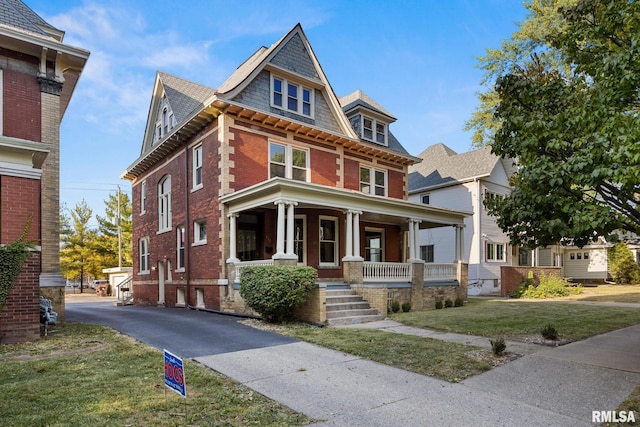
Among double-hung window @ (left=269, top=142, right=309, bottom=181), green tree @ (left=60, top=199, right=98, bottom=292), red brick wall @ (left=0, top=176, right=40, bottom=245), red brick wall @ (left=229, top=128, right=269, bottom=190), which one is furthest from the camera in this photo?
green tree @ (left=60, top=199, right=98, bottom=292)

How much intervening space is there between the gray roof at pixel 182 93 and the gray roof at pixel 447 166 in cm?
1608

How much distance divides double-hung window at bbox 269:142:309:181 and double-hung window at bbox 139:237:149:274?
33.7 ft

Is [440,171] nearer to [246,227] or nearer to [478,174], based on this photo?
[478,174]

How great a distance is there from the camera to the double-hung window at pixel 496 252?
85.7 feet

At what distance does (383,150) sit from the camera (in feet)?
65.9

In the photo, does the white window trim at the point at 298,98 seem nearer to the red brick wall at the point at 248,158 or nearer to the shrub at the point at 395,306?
the red brick wall at the point at 248,158

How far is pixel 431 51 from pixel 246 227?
9659 mm

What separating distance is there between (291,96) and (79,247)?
105ft

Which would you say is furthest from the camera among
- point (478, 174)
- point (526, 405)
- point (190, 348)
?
point (478, 174)

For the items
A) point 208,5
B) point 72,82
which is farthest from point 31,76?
point 208,5

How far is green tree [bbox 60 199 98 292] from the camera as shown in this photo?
39.1 metres

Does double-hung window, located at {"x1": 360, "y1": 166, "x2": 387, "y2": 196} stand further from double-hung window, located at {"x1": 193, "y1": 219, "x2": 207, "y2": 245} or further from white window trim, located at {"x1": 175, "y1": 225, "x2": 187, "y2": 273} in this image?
white window trim, located at {"x1": 175, "y1": 225, "x2": 187, "y2": 273}

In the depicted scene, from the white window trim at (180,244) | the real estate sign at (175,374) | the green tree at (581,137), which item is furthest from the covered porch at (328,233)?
the real estate sign at (175,374)

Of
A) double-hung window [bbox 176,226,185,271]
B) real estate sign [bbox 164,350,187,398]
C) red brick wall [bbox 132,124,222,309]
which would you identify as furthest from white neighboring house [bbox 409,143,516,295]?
real estate sign [bbox 164,350,187,398]
